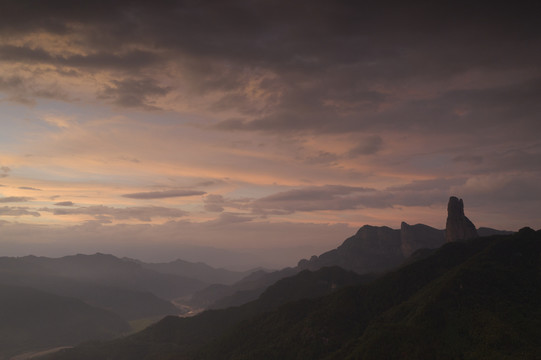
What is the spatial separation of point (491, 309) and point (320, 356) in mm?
84947

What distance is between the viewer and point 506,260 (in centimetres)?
18962

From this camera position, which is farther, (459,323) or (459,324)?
(459,323)

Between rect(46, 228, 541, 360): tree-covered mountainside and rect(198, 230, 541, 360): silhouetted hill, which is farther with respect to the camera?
rect(198, 230, 541, 360): silhouetted hill

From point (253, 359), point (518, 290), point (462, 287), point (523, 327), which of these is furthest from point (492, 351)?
point (253, 359)

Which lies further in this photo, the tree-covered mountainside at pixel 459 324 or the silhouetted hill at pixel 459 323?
the silhouetted hill at pixel 459 323

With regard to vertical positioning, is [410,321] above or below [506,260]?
below

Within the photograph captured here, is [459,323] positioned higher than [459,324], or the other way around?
[459,323]

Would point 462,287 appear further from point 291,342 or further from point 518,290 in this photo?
point 291,342

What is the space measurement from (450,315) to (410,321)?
54.5 feet

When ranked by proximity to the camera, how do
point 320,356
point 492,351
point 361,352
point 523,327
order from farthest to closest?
point 320,356, point 361,352, point 523,327, point 492,351

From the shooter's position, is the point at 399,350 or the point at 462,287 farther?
the point at 462,287

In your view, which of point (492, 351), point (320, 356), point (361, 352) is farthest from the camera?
point (320, 356)

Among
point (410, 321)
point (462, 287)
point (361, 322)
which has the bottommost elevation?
point (361, 322)

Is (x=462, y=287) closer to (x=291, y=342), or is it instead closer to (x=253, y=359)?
(x=291, y=342)
